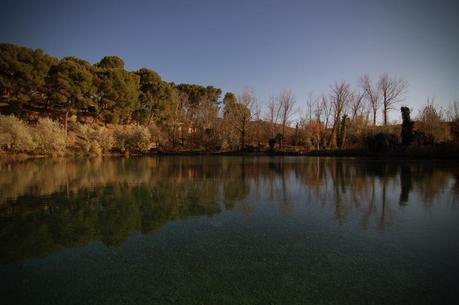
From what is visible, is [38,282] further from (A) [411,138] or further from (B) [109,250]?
(A) [411,138]

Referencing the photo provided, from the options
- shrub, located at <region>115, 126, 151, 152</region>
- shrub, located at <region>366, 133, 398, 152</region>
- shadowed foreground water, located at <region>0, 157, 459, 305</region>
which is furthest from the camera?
shrub, located at <region>115, 126, 151, 152</region>

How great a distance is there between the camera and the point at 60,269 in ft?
13.0

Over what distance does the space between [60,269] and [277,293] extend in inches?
134

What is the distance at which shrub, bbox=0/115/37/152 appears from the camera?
77.3 feet

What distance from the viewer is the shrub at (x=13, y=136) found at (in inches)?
927

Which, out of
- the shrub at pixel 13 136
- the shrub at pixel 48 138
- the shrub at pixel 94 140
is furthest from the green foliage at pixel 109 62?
the shrub at pixel 13 136

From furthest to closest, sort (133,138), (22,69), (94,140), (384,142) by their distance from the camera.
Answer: (133,138) → (94,140) → (22,69) → (384,142)

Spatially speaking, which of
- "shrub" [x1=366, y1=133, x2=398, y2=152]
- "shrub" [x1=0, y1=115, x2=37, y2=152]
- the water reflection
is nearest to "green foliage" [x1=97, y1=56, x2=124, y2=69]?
"shrub" [x1=0, y1=115, x2=37, y2=152]

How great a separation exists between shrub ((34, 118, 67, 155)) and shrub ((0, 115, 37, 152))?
147cm

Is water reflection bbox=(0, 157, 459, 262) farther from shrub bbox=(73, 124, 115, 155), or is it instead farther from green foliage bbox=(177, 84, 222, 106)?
green foliage bbox=(177, 84, 222, 106)

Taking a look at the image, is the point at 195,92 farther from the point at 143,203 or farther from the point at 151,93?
the point at 143,203

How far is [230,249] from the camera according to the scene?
15.1ft

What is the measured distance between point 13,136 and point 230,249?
28.7 metres

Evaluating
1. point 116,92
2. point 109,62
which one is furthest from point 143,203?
point 109,62
